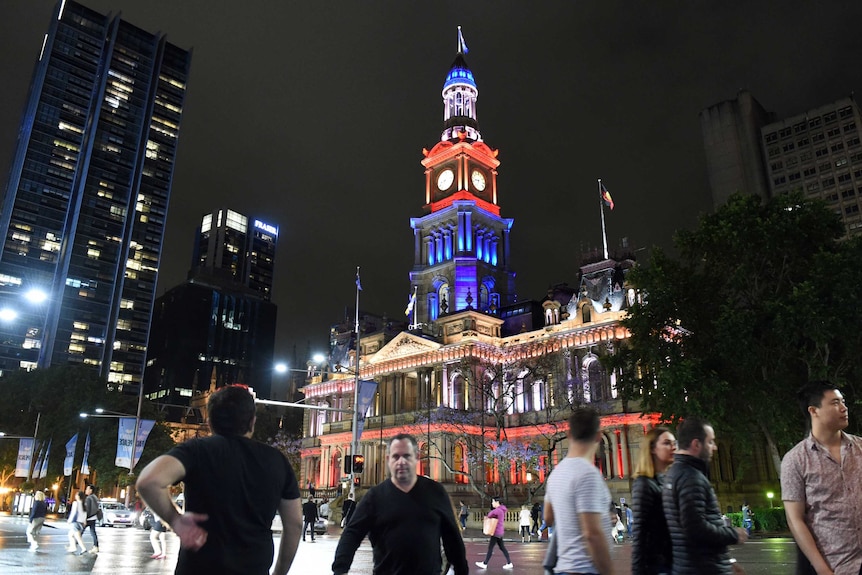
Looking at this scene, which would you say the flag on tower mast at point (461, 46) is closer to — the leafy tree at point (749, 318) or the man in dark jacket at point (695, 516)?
the leafy tree at point (749, 318)

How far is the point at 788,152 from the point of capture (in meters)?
99.1

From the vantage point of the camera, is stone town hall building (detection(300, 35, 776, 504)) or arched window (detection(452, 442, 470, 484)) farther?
arched window (detection(452, 442, 470, 484))

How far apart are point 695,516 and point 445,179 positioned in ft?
267

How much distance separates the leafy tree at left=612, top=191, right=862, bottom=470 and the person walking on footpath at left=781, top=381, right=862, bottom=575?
1103 inches

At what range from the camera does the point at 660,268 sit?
36375 mm

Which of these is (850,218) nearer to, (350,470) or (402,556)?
(350,470)

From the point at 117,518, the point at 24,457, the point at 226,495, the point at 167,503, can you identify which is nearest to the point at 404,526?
the point at 226,495

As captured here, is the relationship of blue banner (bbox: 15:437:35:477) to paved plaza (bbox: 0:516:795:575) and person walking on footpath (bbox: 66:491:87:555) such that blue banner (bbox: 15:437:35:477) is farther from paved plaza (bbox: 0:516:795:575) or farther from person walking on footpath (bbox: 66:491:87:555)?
person walking on footpath (bbox: 66:491:87:555)

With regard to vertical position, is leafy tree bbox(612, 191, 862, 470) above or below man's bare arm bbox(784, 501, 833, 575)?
above

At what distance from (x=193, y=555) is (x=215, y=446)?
0.67 metres

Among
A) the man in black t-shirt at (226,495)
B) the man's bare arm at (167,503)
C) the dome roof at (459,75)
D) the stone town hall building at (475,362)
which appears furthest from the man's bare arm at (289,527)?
the dome roof at (459,75)

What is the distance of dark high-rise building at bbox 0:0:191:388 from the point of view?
121 metres

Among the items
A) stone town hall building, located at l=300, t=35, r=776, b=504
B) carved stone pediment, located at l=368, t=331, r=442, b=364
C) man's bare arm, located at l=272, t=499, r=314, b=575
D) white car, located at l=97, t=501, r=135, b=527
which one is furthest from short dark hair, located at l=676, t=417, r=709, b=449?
carved stone pediment, located at l=368, t=331, r=442, b=364

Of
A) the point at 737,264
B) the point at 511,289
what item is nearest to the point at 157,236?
the point at 511,289
